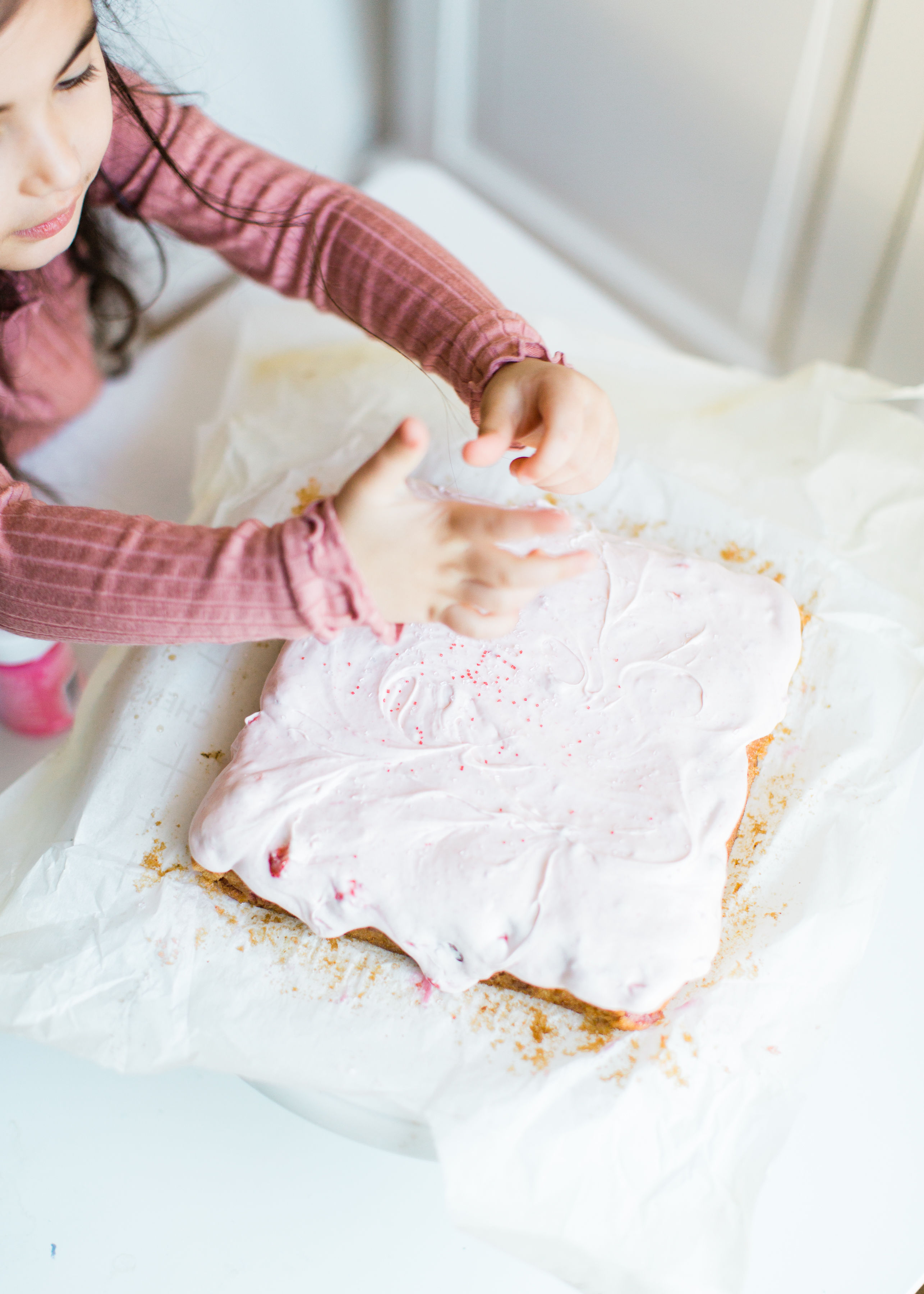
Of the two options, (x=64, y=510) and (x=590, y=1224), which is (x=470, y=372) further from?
(x=590, y=1224)

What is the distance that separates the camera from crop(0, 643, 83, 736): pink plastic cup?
812mm

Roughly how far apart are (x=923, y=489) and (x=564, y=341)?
35cm

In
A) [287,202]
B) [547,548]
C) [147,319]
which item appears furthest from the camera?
[147,319]

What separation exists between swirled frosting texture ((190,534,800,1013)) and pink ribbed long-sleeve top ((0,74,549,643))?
0.32ft

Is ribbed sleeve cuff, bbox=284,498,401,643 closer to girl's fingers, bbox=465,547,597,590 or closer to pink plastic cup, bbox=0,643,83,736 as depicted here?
girl's fingers, bbox=465,547,597,590

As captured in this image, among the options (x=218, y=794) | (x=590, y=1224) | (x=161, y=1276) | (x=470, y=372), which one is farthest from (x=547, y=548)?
(x=161, y=1276)

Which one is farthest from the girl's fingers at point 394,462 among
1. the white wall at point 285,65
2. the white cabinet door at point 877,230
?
the white cabinet door at point 877,230

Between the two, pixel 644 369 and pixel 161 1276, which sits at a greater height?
pixel 644 369

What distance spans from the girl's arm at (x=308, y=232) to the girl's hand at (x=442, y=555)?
9.5 inches

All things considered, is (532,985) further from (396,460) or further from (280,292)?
(280,292)

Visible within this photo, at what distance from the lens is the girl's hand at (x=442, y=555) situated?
20.8 inches

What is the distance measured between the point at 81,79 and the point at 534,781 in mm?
501

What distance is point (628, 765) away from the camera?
2.11ft

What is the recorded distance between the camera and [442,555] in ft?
1.81
